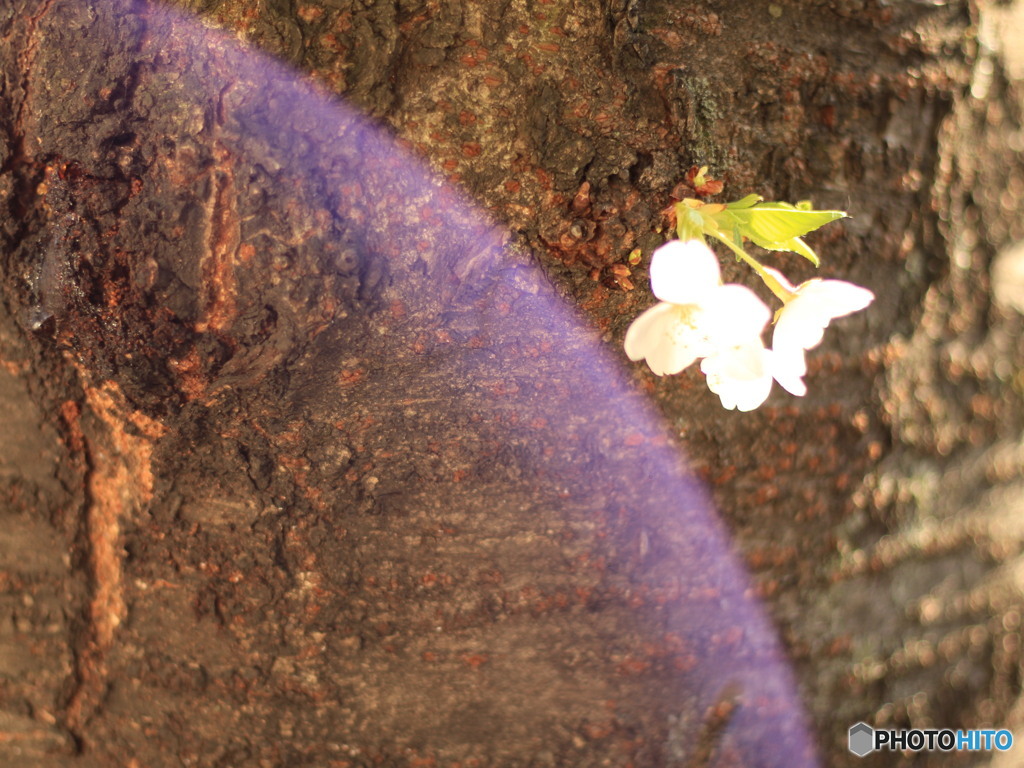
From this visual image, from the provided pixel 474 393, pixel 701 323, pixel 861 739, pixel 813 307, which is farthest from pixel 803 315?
pixel 861 739

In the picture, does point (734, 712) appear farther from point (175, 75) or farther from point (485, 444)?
point (175, 75)

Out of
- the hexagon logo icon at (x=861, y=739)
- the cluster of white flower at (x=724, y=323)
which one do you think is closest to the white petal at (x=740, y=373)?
the cluster of white flower at (x=724, y=323)

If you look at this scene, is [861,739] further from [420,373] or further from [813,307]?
[420,373]

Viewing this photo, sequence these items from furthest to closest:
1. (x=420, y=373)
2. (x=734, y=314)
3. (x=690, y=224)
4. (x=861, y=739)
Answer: (x=861, y=739) → (x=420, y=373) → (x=690, y=224) → (x=734, y=314)

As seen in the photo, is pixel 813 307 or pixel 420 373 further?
pixel 420 373

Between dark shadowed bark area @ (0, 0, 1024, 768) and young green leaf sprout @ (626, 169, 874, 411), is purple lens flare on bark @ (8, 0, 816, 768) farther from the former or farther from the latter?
young green leaf sprout @ (626, 169, 874, 411)

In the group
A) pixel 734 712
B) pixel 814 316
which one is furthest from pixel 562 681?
pixel 814 316

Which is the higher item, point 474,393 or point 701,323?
point 701,323
